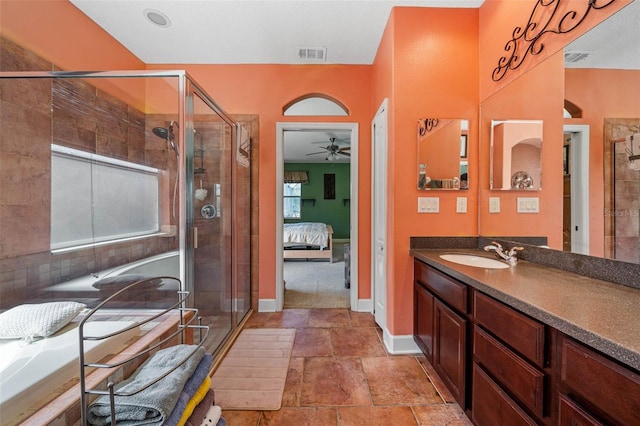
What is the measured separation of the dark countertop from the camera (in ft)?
2.32

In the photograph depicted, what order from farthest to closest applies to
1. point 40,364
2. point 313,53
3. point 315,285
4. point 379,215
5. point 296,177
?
point 296,177 < point 315,285 < point 313,53 < point 379,215 < point 40,364

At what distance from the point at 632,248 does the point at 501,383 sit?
0.82 metres

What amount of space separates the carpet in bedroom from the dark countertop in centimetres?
208

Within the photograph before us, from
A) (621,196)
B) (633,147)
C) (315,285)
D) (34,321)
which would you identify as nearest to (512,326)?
(621,196)

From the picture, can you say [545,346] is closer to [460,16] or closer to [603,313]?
[603,313]

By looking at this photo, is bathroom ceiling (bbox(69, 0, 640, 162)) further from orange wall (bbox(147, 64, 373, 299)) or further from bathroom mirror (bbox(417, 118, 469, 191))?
bathroom mirror (bbox(417, 118, 469, 191))

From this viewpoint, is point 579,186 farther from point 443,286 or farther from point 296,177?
point 296,177

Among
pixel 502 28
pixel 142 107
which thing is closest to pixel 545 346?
pixel 502 28

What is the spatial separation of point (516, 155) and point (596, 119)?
0.66m

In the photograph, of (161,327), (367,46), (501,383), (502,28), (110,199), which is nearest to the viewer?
(501,383)

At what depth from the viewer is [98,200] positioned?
7.20ft

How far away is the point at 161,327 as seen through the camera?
146 centimetres

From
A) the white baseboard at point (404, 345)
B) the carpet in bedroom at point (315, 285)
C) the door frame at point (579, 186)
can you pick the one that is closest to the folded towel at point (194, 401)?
the white baseboard at point (404, 345)

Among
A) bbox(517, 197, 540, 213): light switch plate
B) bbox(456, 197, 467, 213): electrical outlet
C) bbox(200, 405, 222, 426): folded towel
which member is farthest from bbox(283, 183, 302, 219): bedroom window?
bbox(200, 405, 222, 426): folded towel
